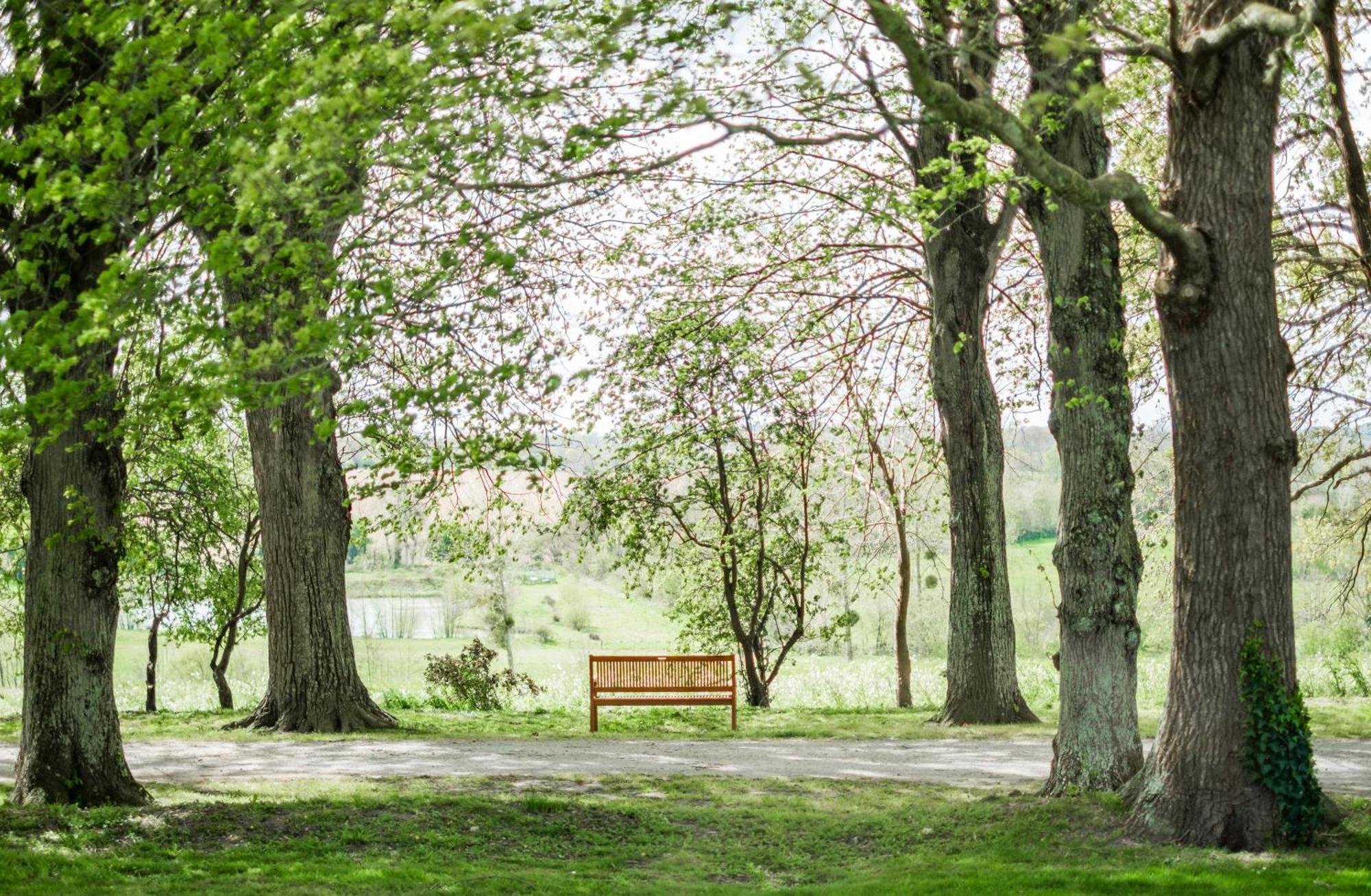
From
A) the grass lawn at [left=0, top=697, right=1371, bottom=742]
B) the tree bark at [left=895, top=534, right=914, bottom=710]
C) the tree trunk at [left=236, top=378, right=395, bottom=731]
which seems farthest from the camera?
the tree bark at [left=895, top=534, right=914, bottom=710]

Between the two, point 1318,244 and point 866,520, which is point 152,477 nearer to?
point 866,520

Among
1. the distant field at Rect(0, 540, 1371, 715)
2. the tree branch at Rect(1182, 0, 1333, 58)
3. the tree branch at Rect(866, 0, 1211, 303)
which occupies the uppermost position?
the tree branch at Rect(1182, 0, 1333, 58)

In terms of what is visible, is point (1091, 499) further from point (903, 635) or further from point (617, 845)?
point (903, 635)

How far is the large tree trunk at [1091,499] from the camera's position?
9703 mm

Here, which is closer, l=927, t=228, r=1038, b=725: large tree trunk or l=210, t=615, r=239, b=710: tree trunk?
l=927, t=228, r=1038, b=725: large tree trunk

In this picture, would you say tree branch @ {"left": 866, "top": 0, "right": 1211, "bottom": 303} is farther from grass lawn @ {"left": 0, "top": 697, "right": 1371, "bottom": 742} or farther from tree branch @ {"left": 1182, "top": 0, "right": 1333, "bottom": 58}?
grass lawn @ {"left": 0, "top": 697, "right": 1371, "bottom": 742}

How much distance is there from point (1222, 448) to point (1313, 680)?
13834 millimetres

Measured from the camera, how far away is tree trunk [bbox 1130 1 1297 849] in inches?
319

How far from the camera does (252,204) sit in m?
6.10

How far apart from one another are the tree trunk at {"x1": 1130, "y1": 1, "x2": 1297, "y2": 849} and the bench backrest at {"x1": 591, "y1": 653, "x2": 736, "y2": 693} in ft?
28.2

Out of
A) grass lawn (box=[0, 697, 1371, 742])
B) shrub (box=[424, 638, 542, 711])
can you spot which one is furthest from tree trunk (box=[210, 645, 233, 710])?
shrub (box=[424, 638, 542, 711])

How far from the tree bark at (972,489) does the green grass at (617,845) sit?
15.3 ft

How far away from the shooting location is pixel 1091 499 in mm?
9758

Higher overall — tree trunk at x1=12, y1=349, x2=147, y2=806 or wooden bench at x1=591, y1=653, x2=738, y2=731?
tree trunk at x1=12, y1=349, x2=147, y2=806
